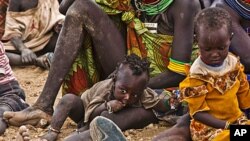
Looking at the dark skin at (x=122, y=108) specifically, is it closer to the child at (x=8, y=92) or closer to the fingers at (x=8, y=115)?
the fingers at (x=8, y=115)

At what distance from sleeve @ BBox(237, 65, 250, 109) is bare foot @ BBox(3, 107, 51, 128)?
4.30ft

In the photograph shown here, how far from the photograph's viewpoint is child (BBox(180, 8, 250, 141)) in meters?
3.67

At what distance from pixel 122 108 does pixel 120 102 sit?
85 mm

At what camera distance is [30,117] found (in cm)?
459

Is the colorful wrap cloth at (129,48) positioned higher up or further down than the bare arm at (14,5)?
higher up

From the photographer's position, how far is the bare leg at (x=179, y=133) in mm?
3914

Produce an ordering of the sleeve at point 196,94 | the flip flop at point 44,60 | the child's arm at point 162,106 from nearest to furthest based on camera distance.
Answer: the sleeve at point 196,94
the child's arm at point 162,106
the flip flop at point 44,60

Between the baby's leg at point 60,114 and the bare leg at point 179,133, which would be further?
the baby's leg at point 60,114

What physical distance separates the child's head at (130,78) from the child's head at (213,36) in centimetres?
60

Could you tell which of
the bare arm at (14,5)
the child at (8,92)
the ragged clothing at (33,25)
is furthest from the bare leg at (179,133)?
the bare arm at (14,5)

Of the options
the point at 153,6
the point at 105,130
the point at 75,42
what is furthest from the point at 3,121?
the point at 153,6

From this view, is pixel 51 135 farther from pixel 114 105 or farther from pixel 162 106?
pixel 162 106

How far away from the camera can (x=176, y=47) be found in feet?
14.8

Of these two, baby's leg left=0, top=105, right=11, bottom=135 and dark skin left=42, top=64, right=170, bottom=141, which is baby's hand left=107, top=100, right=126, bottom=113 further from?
baby's leg left=0, top=105, right=11, bottom=135
